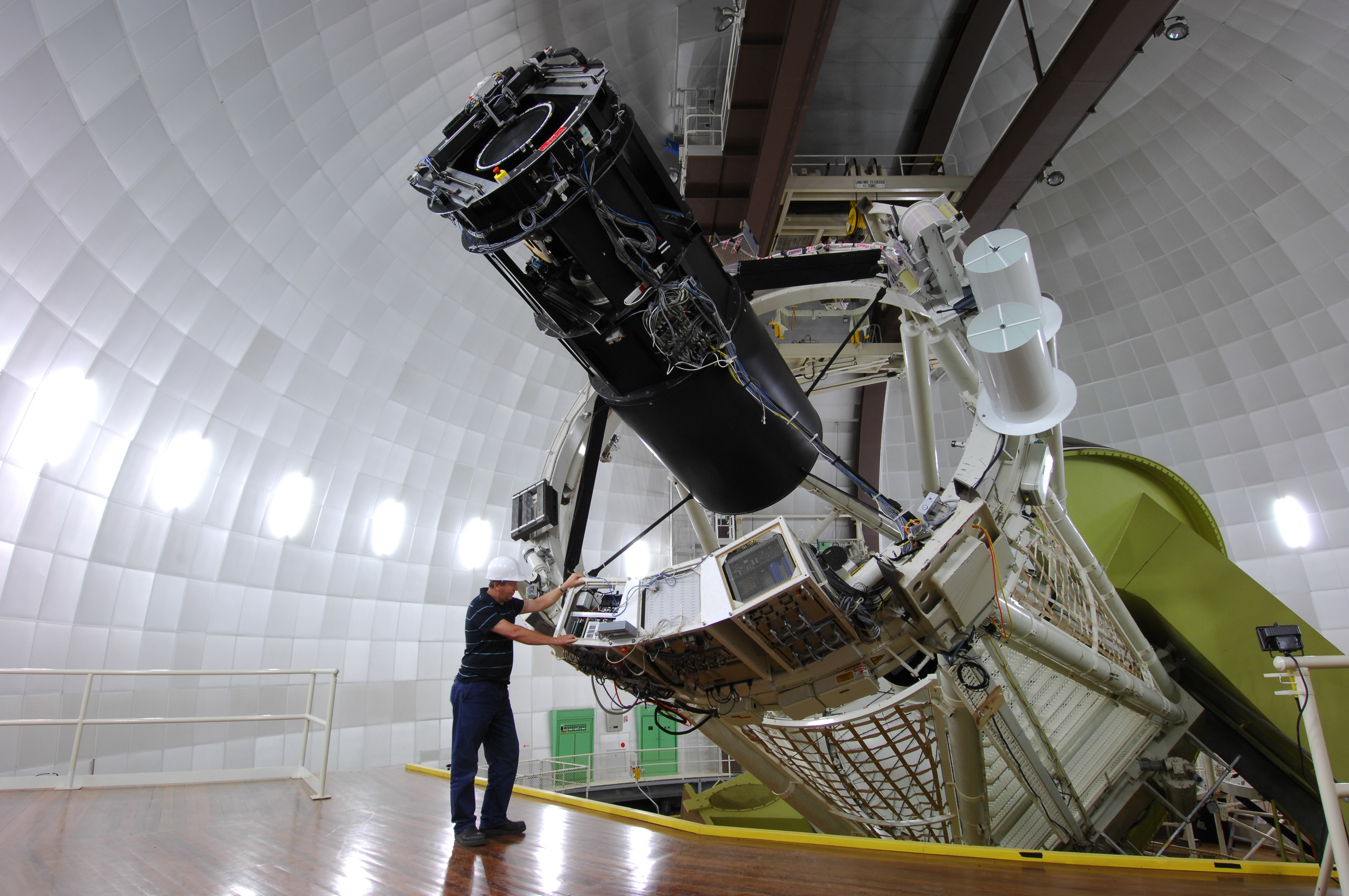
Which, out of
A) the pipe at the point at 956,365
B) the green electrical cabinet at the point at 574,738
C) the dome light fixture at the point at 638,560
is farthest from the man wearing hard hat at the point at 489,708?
the dome light fixture at the point at 638,560

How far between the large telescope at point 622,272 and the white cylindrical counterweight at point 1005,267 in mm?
1826

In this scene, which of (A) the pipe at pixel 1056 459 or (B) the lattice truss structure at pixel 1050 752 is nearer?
(A) the pipe at pixel 1056 459

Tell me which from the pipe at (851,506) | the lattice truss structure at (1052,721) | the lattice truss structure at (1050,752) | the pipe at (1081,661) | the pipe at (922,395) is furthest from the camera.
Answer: the pipe at (851,506)

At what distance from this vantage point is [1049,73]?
32.2ft

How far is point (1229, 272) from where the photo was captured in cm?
1414

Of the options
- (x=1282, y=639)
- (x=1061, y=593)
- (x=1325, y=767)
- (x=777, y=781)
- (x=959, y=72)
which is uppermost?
(x=959, y=72)

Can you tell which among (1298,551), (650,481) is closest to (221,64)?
(650,481)

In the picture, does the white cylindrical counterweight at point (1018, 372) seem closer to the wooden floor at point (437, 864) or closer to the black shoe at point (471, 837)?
the wooden floor at point (437, 864)

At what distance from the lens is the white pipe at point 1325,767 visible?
2410mm

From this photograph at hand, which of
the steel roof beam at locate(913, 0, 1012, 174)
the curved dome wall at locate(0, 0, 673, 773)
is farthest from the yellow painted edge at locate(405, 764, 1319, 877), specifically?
the steel roof beam at locate(913, 0, 1012, 174)

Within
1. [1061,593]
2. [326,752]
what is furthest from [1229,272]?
[326,752]

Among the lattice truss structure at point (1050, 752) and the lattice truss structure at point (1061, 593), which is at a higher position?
the lattice truss structure at point (1061, 593)

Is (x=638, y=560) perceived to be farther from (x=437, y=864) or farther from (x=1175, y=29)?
(x=1175, y=29)

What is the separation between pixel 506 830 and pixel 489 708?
79 centimetres
